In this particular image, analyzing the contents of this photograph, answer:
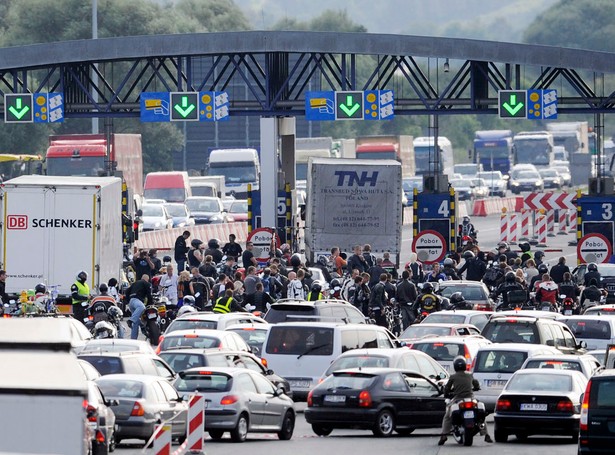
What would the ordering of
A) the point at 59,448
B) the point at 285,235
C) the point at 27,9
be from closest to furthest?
1. the point at 59,448
2. the point at 285,235
3. the point at 27,9

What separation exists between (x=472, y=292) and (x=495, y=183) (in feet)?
229

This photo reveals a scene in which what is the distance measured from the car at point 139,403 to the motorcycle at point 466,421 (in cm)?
326

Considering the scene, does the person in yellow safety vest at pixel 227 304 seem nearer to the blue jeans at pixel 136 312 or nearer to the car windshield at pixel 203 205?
the blue jeans at pixel 136 312

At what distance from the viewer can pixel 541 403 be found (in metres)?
18.7

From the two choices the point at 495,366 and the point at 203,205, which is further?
the point at 203,205

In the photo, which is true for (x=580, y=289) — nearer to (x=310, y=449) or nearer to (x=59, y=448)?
(x=310, y=449)

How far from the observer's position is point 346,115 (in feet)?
148

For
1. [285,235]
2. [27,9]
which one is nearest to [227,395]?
[285,235]

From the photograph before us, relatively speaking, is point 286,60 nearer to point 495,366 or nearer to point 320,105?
point 320,105

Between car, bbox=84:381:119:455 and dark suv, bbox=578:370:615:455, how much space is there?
437 cm

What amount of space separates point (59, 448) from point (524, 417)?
15.4 meters

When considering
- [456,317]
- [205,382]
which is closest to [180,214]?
[456,317]

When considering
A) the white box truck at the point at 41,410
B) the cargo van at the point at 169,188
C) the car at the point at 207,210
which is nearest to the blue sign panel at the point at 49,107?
the car at the point at 207,210

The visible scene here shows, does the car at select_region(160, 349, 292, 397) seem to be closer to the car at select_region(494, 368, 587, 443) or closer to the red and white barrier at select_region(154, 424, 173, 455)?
the car at select_region(494, 368, 587, 443)
